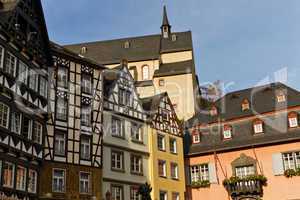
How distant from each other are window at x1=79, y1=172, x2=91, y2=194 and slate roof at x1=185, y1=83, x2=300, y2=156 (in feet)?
41.6

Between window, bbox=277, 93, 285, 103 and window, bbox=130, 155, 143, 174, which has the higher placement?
window, bbox=277, 93, 285, 103

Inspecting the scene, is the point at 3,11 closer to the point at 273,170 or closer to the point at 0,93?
the point at 0,93

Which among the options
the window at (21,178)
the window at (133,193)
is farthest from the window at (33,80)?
the window at (133,193)

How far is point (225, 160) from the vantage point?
1516 inches

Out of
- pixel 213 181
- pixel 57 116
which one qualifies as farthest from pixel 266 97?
pixel 57 116

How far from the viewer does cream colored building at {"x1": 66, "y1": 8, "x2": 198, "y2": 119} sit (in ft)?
186

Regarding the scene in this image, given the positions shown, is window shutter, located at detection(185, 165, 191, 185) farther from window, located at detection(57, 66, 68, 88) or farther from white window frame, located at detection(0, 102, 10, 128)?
white window frame, located at detection(0, 102, 10, 128)

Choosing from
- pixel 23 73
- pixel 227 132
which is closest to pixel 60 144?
pixel 23 73

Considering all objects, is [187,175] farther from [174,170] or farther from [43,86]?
[43,86]

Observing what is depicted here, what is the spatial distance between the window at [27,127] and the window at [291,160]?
19985 millimetres

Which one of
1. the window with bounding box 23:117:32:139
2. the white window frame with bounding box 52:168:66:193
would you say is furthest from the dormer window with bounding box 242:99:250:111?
the window with bounding box 23:117:32:139

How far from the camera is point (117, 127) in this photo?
33.2m

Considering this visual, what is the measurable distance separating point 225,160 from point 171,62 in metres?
26.2

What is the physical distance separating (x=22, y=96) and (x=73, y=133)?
5.64 metres
